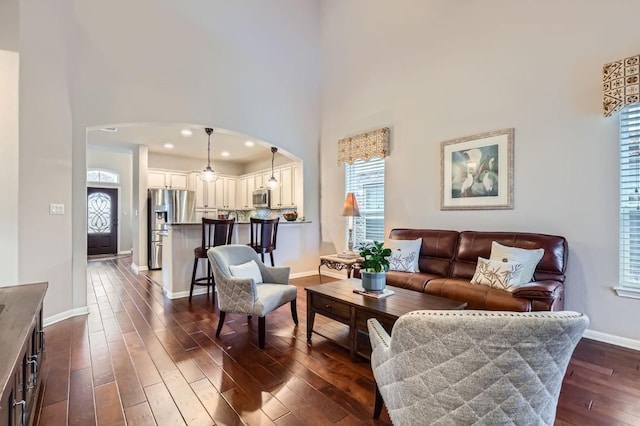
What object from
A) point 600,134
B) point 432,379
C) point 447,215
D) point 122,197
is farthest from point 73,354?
point 122,197

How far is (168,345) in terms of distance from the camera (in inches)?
104

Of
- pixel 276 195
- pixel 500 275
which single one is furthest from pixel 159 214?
pixel 500 275

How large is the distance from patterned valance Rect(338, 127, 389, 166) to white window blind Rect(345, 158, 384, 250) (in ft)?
0.50

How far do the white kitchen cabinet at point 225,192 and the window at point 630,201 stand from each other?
23.9 feet

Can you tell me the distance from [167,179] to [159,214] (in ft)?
3.44

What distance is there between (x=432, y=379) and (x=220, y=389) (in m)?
1.46

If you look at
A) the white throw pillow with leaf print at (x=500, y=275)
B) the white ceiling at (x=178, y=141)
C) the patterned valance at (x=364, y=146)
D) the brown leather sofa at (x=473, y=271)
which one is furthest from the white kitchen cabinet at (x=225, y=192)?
the white throw pillow with leaf print at (x=500, y=275)

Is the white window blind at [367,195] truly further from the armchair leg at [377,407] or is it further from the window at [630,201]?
the armchair leg at [377,407]

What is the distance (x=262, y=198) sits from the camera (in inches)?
281

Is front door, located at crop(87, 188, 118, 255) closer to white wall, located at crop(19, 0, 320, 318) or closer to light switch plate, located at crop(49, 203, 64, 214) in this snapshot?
white wall, located at crop(19, 0, 320, 318)

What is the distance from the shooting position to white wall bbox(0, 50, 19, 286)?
→ 293 centimetres

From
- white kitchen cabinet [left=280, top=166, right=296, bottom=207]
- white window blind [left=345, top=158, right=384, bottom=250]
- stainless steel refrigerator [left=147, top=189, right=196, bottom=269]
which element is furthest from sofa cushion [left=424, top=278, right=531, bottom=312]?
stainless steel refrigerator [left=147, top=189, right=196, bottom=269]

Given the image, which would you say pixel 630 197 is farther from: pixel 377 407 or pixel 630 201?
pixel 377 407

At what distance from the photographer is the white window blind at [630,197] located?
267 centimetres
